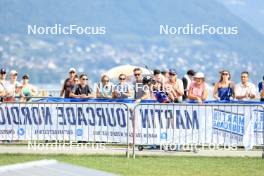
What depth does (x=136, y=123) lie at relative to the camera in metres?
19.1

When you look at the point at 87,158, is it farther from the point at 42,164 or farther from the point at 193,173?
the point at 42,164

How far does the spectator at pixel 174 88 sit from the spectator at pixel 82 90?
1.87 m

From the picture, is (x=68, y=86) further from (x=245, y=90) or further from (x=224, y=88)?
(x=245, y=90)

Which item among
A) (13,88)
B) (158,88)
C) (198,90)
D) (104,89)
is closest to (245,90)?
(198,90)

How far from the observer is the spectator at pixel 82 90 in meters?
21.9

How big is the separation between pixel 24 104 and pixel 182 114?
3.15 m

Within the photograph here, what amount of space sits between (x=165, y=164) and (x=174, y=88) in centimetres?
444

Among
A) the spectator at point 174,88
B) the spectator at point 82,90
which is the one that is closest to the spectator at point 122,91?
the spectator at point 82,90

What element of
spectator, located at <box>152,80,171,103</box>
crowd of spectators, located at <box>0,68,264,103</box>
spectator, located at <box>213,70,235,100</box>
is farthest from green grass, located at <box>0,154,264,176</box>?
spectator, located at <box>213,70,235,100</box>

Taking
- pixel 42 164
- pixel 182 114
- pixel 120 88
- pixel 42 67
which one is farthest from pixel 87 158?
pixel 42 67

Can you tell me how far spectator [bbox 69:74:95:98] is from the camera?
21891 mm

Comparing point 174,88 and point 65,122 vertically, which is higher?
point 174,88

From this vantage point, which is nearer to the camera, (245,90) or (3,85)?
(245,90)

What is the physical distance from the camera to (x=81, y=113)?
19.4 m
